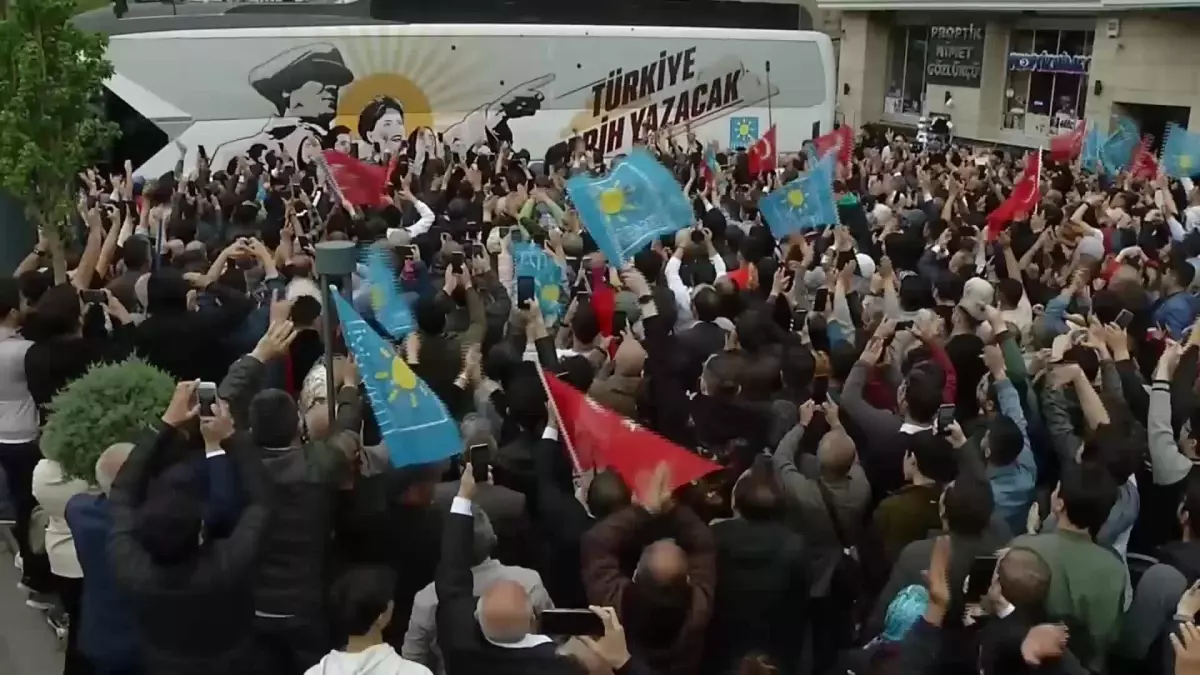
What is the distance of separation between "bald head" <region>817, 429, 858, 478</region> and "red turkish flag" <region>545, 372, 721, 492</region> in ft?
1.59

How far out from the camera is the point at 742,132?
2170 cm

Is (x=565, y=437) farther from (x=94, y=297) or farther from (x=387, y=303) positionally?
(x=94, y=297)

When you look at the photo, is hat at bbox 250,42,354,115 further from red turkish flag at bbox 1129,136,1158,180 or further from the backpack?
the backpack

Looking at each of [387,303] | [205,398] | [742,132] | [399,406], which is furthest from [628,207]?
[742,132]

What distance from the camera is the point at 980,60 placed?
29781 mm

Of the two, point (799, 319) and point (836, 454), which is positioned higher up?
point (836, 454)

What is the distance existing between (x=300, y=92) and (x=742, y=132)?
26.8 feet

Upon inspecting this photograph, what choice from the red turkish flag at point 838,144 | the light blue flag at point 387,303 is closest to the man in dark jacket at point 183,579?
the light blue flag at point 387,303

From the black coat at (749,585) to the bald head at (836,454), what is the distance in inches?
22.2

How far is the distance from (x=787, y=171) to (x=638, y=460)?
10730 mm

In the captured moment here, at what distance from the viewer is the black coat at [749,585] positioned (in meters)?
3.86

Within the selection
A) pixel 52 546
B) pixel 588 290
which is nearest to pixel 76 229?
pixel 588 290

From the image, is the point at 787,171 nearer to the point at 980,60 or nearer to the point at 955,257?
the point at 955,257

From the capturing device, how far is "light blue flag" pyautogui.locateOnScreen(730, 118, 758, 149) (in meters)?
21.7
